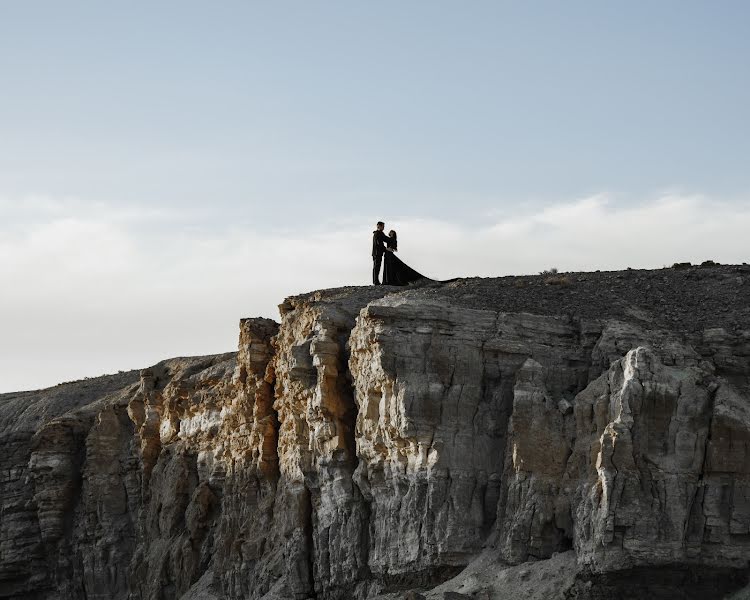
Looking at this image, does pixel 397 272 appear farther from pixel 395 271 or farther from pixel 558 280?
pixel 558 280

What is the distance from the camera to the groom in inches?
2313

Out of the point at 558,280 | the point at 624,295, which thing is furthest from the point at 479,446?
the point at 624,295

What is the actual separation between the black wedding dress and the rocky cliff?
4.44 ft

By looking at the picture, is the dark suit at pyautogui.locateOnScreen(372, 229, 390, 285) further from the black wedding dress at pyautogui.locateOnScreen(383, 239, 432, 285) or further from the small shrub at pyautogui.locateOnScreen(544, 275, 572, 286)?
the small shrub at pyautogui.locateOnScreen(544, 275, 572, 286)

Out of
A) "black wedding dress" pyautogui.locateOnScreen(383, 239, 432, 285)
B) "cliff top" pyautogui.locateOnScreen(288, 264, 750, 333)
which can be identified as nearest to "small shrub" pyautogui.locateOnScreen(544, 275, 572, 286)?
"cliff top" pyautogui.locateOnScreen(288, 264, 750, 333)

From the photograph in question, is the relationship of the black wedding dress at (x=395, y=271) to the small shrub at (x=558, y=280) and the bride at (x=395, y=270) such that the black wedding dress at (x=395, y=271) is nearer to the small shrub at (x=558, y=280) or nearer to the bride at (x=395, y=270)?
the bride at (x=395, y=270)

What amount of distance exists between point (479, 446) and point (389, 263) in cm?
830

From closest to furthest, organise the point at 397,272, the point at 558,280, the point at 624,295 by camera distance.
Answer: the point at 624,295 < the point at 558,280 < the point at 397,272

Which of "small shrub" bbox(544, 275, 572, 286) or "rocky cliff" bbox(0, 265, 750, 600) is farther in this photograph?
"small shrub" bbox(544, 275, 572, 286)

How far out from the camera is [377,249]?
58812 millimetres

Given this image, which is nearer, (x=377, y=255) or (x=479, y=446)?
(x=479, y=446)

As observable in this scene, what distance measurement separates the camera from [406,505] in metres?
52.4

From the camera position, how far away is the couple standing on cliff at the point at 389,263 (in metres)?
58.5

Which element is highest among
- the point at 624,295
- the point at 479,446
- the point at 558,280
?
the point at 558,280
